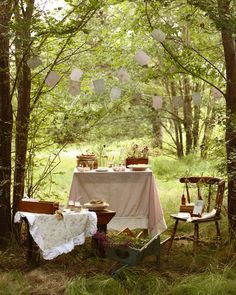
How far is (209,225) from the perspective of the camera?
17.8 ft

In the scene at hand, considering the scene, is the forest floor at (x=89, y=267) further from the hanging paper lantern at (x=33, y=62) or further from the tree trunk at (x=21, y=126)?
the hanging paper lantern at (x=33, y=62)

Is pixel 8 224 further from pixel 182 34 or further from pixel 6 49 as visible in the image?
pixel 182 34

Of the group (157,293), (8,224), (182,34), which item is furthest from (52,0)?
(182,34)

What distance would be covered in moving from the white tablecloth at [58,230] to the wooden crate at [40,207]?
0.05m

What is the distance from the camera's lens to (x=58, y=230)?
3.92 metres

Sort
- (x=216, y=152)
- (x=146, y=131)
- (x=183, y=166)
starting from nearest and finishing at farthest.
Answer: (x=216, y=152) → (x=183, y=166) → (x=146, y=131)

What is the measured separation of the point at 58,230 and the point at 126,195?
1.61 meters

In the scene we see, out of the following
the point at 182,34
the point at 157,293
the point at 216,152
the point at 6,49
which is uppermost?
the point at 182,34

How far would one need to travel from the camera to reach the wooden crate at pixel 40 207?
3938mm

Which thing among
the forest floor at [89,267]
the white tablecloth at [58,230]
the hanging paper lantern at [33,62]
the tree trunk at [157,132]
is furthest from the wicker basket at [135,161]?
the tree trunk at [157,132]

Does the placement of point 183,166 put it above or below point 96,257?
above

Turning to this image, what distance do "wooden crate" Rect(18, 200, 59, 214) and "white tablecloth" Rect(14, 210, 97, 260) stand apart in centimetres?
5

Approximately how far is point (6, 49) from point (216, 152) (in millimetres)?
2400

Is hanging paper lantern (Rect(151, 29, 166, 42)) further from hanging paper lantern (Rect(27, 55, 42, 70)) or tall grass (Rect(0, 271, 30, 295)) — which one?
tall grass (Rect(0, 271, 30, 295))
